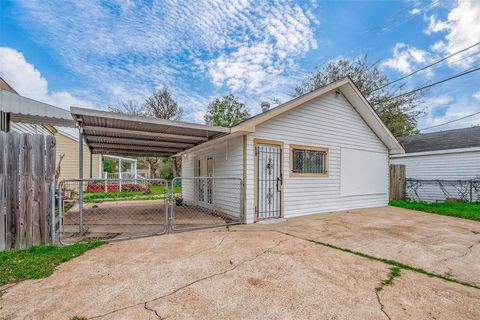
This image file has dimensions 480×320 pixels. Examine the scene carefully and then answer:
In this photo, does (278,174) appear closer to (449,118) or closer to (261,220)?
(261,220)

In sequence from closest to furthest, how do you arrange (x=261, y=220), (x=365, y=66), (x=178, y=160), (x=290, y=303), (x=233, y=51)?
1. (x=290, y=303)
2. (x=261, y=220)
3. (x=233, y=51)
4. (x=365, y=66)
5. (x=178, y=160)

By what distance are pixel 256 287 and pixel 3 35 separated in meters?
10.5

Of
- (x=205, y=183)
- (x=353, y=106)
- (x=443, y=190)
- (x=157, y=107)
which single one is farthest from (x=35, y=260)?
(x=157, y=107)

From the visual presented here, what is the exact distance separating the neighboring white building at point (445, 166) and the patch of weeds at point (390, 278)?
10715 millimetres

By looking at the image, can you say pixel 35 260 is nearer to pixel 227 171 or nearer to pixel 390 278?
pixel 227 171

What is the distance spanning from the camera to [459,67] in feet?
37.6

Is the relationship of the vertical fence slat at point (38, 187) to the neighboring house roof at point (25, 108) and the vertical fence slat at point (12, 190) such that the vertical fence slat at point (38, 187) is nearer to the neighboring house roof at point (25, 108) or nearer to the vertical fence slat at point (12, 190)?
the vertical fence slat at point (12, 190)

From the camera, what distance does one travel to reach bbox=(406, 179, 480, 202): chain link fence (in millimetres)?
10695

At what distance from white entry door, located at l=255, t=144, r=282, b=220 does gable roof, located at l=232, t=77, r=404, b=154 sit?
Answer: 32.4 inches

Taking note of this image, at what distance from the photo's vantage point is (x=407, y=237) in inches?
196

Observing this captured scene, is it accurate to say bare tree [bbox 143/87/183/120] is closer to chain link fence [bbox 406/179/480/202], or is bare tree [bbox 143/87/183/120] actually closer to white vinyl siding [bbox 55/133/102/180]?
white vinyl siding [bbox 55/133/102/180]

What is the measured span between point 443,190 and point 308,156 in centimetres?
927

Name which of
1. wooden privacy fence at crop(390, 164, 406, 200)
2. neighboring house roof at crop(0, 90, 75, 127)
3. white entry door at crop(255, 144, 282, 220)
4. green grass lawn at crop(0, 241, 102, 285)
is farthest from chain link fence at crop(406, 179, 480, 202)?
neighboring house roof at crop(0, 90, 75, 127)

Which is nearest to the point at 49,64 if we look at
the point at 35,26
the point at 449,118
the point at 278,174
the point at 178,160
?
the point at 35,26
